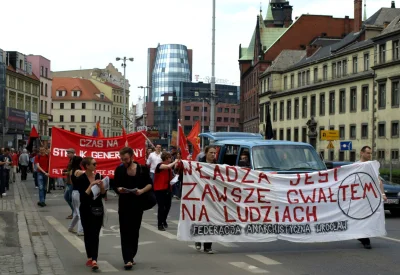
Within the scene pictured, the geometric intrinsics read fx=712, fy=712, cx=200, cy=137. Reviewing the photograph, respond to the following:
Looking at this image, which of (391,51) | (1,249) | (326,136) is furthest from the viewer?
(391,51)

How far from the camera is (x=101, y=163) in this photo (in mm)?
23188

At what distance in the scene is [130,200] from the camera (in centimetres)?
988

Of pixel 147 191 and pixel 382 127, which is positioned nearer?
pixel 147 191

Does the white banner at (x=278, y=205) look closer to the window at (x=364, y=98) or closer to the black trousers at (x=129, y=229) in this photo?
the black trousers at (x=129, y=229)

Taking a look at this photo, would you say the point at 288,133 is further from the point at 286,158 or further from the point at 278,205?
the point at 278,205

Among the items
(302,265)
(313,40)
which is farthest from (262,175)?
(313,40)

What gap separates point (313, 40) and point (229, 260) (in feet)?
267

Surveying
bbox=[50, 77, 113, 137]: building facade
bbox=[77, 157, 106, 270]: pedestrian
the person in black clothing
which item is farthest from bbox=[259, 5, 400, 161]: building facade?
bbox=[50, 77, 113, 137]: building facade

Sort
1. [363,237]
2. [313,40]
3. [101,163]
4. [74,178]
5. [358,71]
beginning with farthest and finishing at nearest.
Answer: [313,40] → [358,71] → [101,163] → [363,237] → [74,178]

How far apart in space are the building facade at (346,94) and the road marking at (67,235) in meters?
36.4

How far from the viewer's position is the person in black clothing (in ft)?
32.2

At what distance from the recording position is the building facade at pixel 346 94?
57.4 meters

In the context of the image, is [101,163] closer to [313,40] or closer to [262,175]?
[262,175]

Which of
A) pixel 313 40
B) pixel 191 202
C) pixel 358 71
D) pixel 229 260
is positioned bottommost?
pixel 229 260
